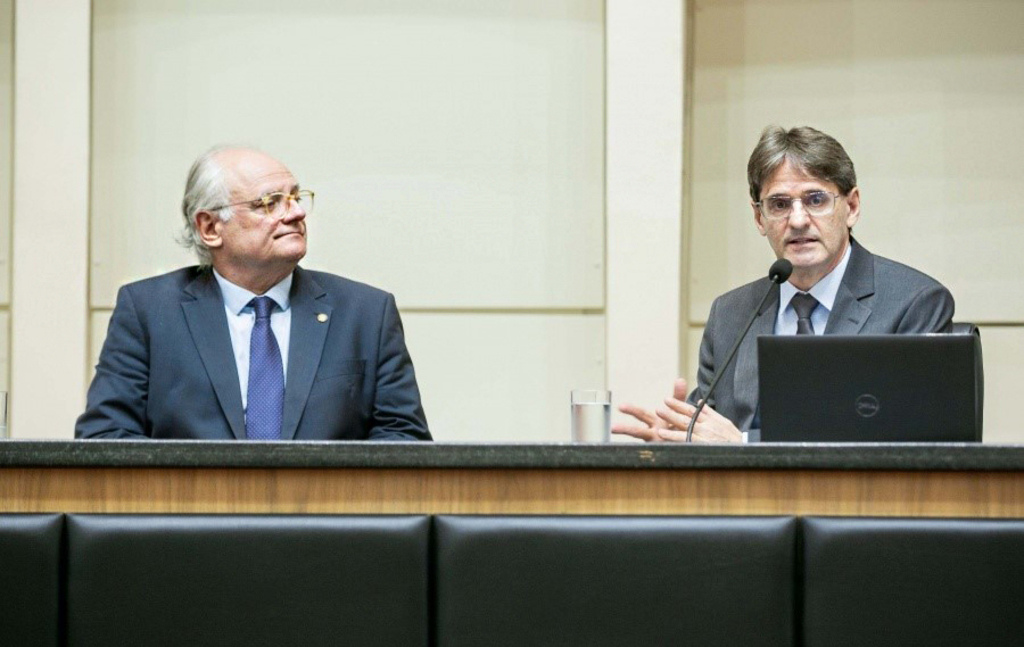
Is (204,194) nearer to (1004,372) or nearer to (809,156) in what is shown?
(809,156)

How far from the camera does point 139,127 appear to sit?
14.1 feet

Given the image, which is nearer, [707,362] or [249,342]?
[249,342]

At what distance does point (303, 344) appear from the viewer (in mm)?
2844

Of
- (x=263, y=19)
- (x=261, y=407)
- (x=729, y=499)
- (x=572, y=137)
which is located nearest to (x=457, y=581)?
(x=729, y=499)

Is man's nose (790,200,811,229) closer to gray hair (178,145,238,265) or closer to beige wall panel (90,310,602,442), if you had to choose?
gray hair (178,145,238,265)

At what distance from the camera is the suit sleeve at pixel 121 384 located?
9.04 feet

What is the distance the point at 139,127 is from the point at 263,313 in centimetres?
168

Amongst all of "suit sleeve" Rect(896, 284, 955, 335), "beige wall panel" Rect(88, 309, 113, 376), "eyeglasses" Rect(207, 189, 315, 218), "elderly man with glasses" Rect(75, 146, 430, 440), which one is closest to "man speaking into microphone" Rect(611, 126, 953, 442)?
"suit sleeve" Rect(896, 284, 955, 335)

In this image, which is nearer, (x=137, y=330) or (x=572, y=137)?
(x=137, y=330)

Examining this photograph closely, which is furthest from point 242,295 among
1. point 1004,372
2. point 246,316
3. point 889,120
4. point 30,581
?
point 1004,372

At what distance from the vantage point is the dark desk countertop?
69.4 inches

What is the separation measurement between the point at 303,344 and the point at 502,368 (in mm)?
1589

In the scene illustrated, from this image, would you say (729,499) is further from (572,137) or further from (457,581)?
(572,137)

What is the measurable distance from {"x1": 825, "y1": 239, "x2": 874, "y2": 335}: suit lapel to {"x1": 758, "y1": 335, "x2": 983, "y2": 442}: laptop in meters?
0.70
